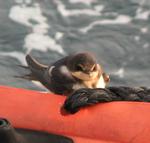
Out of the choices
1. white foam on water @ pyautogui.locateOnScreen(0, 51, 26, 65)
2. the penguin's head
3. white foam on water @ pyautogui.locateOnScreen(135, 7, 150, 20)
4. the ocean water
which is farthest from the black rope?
white foam on water @ pyautogui.locateOnScreen(135, 7, 150, 20)

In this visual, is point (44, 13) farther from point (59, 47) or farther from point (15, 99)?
point (15, 99)

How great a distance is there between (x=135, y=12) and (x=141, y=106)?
1.24 meters

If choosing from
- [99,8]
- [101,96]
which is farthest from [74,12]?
[101,96]

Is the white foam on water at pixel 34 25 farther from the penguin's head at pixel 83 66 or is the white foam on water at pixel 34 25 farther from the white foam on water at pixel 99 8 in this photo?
the penguin's head at pixel 83 66

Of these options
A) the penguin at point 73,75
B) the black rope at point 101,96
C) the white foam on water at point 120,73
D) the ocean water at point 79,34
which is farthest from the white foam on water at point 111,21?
the black rope at point 101,96

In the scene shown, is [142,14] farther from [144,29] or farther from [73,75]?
[73,75]

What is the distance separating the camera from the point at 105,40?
2281mm

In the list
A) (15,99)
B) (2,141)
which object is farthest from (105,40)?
(2,141)

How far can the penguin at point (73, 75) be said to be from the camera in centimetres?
183

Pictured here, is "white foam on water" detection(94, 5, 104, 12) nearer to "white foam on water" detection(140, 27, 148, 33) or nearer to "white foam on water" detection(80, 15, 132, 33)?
"white foam on water" detection(80, 15, 132, 33)

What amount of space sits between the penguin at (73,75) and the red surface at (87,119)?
503mm

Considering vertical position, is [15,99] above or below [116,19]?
above

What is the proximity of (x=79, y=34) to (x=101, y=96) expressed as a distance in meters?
1.04

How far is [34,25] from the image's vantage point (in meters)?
2.38
